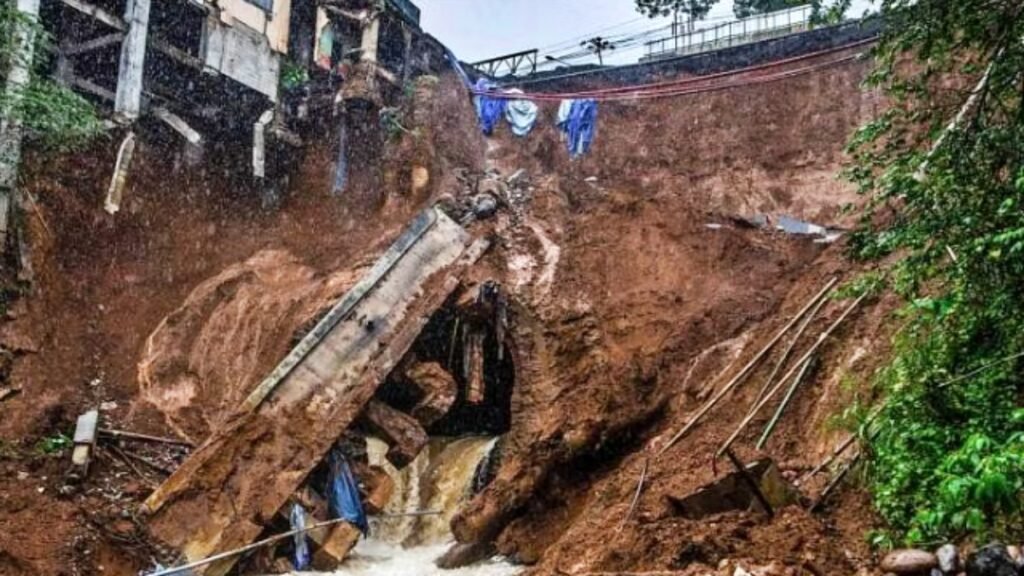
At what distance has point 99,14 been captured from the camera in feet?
47.8

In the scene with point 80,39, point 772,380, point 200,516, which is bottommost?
point 200,516

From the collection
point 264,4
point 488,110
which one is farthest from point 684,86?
point 264,4

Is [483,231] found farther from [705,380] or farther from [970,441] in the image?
[970,441]

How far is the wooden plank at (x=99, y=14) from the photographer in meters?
14.3

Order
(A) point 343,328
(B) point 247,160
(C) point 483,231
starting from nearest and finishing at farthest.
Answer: (A) point 343,328 < (C) point 483,231 < (B) point 247,160

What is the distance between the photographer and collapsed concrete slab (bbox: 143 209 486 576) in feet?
31.7

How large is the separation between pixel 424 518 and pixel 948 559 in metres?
7.99

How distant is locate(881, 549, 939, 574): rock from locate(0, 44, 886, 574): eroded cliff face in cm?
64

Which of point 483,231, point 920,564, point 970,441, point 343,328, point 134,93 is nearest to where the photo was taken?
point 970,441

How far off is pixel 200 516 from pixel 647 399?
20.3 feet

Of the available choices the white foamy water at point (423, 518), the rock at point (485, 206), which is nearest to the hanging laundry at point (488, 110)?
the rock at point (485, 206)

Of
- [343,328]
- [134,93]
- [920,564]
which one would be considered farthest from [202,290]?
[920,564]

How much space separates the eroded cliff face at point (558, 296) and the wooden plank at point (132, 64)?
1.56 metres

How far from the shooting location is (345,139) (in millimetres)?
18969
